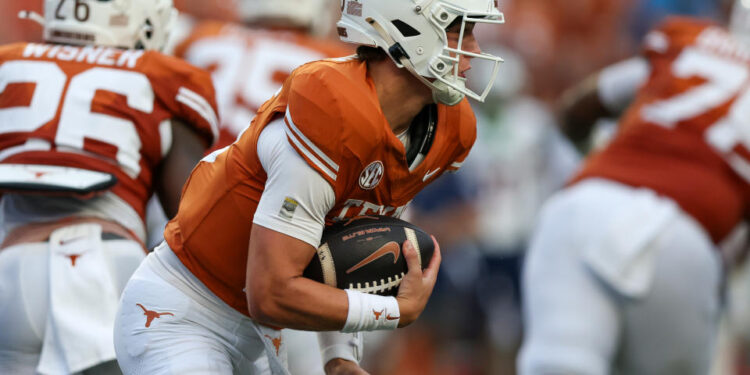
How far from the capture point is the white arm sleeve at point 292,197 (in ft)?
8.32

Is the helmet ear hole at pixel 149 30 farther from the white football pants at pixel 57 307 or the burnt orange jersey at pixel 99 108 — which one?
the white football pants at pixel 57 307

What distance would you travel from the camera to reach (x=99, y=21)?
3639 mm

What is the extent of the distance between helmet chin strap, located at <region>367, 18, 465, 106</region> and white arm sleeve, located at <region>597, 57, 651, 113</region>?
2.37m

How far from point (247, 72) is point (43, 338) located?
6.29 feet

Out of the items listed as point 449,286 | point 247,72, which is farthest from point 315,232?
point 449,286

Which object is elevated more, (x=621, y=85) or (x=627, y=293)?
(x=621, y=85)

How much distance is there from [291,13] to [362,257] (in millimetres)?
2861

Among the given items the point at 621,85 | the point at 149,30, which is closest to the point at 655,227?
the point at 621,85

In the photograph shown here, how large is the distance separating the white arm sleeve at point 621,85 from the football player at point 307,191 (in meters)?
2.21

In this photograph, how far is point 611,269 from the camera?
164 inches

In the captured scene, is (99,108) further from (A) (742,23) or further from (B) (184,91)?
(A) (742,23)

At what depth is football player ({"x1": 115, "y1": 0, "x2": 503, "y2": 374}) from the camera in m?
2.55

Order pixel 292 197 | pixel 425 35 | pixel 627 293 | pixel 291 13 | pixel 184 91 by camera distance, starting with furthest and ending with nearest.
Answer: pixel 291 13 → pixel 627 293 → pixel 184 91 → pixel 425 35 → pixel 292 197

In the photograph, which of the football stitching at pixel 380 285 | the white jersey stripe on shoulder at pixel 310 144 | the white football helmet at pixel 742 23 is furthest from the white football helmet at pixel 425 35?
the white football helmet at pixel 742 23
